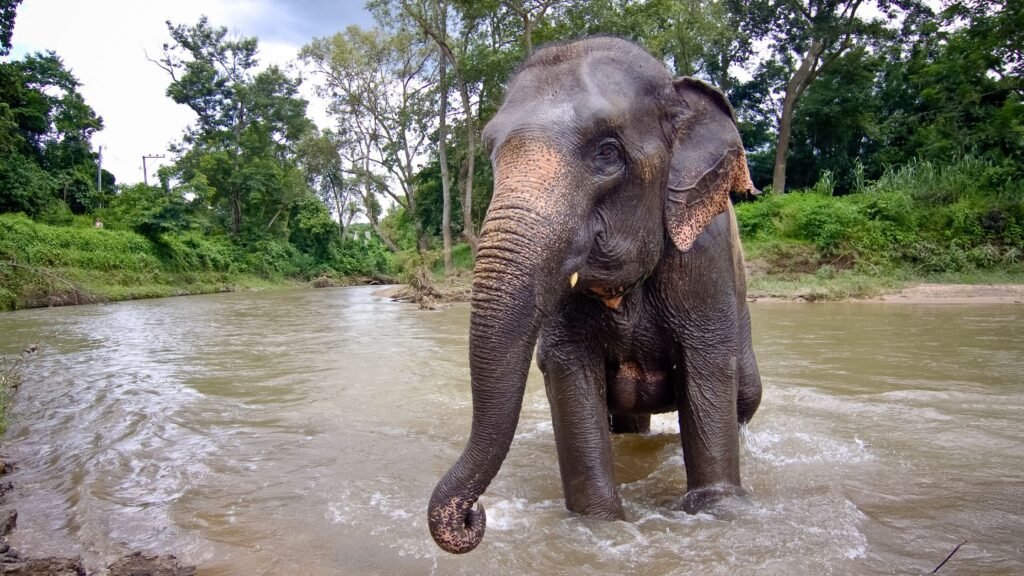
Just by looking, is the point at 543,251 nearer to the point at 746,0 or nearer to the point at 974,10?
the point at 974,10

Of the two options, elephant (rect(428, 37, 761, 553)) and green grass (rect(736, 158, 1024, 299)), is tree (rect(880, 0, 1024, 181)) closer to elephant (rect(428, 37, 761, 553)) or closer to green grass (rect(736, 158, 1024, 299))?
green grass (rect(736, 158, 1024, 299))

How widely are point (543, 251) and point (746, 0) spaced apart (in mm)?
28921

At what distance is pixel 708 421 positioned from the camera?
338 centimetres

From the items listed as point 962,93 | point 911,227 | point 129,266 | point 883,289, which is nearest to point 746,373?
point 883,289

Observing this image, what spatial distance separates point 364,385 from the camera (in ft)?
25.9

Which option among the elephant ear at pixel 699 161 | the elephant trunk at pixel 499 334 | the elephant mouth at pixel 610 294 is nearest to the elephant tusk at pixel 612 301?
the elephant mouth at pixel 610 294

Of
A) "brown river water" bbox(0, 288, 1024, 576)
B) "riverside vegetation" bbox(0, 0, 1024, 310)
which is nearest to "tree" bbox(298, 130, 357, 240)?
"riverside vegetation" bbox(0, 0, 1024, 310)

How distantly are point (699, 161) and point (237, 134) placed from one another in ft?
146

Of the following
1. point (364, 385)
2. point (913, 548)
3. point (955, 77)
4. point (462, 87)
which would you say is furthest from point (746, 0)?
point (913, 548)

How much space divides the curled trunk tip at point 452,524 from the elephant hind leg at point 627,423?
115 inches

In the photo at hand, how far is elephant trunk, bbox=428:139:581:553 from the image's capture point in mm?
2373

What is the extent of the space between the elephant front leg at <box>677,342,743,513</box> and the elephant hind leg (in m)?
1.77

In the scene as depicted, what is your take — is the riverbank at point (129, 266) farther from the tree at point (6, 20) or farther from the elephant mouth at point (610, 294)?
A: the elephant mouth at point (610, 294)

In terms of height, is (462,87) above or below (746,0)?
below
